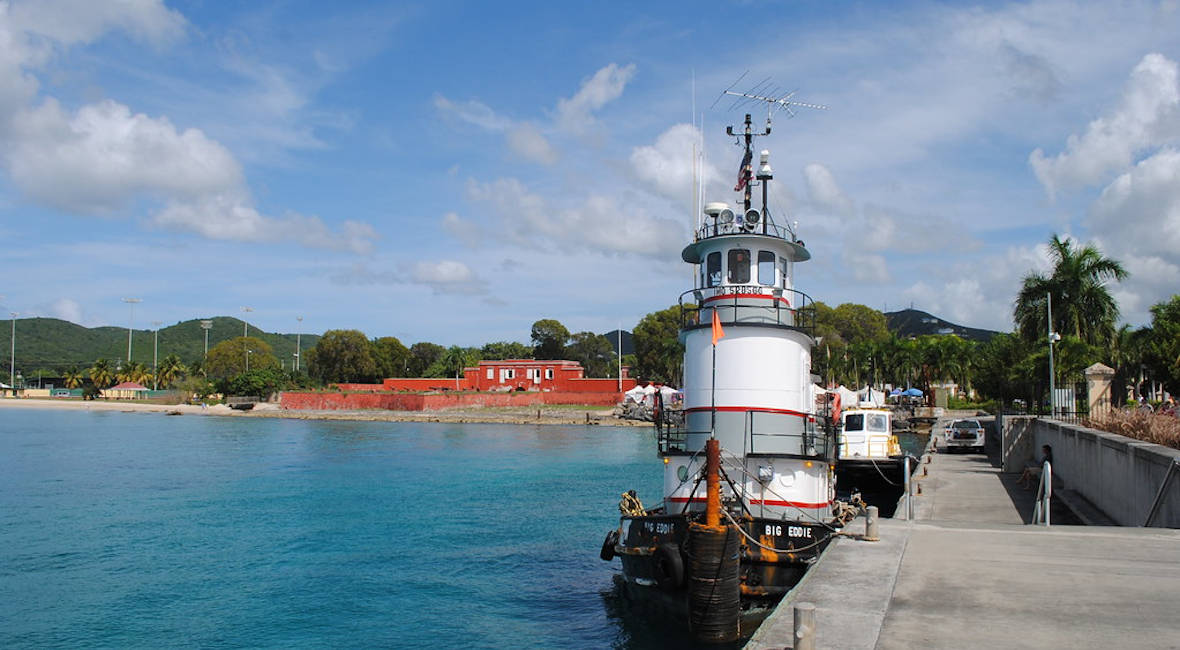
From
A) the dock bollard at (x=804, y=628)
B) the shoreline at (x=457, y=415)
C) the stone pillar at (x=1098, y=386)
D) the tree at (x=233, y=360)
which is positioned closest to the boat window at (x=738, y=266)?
the dock bollard at (x=804, y=628)

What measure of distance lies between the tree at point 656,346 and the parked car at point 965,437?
236ft

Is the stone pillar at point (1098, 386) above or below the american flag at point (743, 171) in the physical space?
below

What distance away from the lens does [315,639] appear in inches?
671

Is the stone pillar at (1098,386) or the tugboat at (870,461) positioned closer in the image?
the tugboat at (870,461)

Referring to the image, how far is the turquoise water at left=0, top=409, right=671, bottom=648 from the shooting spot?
17594 mm

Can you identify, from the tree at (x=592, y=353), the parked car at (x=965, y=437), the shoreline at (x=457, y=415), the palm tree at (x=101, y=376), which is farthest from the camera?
the palm tree at (x=101, y=376)

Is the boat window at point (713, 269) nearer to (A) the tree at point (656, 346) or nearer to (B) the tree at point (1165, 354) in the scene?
(B) the tree at point (1165, 354)

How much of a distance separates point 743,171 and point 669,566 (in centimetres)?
926

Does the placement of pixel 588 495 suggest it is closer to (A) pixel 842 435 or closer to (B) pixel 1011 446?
(A) pixel 842 435

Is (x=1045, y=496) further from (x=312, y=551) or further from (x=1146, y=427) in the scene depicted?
(x=312, y=551)

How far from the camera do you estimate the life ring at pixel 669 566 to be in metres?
15.0

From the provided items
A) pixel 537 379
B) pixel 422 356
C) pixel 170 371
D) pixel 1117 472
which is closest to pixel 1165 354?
pixel 1117 472

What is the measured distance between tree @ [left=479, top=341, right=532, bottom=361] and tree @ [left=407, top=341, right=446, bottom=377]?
30.9 feet

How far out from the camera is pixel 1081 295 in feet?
155
